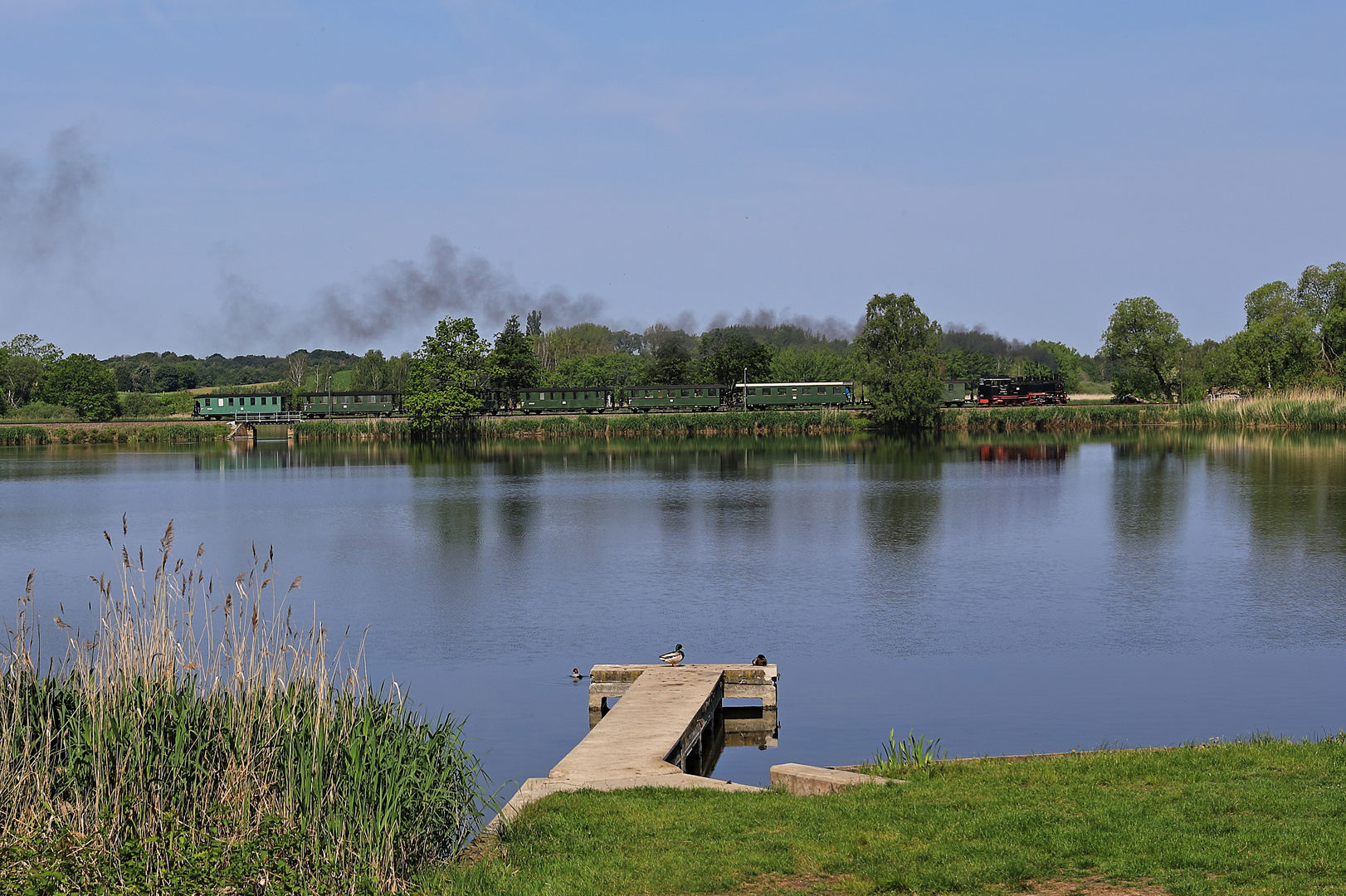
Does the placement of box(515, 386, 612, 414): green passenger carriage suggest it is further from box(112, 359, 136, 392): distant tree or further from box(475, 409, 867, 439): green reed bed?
Answer: box(112, 359, 136, 392): distant tree

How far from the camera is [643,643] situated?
65.1 feet

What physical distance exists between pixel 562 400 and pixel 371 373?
5240 cm

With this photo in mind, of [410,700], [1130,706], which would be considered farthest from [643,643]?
[1130,706]

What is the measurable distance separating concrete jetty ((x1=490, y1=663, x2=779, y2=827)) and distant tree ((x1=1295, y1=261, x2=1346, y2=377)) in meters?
86.7

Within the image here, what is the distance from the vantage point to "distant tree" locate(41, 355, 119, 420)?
119062 millimetres

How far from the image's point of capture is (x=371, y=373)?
149 m

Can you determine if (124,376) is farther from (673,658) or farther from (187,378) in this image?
(673,658)

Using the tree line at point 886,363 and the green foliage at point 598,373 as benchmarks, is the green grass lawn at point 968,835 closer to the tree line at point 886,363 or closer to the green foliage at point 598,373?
the tree line at point 886,363

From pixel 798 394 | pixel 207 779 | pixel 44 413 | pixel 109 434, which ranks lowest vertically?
pixel 207 779

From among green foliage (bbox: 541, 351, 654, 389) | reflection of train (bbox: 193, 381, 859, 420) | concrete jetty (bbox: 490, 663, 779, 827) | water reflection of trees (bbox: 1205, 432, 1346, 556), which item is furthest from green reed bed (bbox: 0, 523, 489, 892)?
green foliage (bbox: 541, 351, 654, 389)

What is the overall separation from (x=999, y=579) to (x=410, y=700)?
1437 centimetres

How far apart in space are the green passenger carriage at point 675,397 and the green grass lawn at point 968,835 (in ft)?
316

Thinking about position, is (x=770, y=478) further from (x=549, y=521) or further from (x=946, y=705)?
(x=946, y=705)

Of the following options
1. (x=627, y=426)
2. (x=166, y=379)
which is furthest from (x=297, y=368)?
(x=627, y=426)
